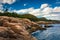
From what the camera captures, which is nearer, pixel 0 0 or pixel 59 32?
pixel 0 0

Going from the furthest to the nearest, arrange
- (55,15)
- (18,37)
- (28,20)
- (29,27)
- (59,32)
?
(59,32) < (29,27) < (28,20) < (55,15) < (18,37)

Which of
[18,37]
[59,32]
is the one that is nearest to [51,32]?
[59,32]

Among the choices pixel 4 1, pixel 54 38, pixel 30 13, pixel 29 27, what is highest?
pixel 4 1

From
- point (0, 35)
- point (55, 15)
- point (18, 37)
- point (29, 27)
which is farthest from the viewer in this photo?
point (29, 27)

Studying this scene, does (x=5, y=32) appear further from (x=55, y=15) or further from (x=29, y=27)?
(x=29, y=27)

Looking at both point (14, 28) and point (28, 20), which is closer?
point (14, 28)

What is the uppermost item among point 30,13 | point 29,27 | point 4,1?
point 4,1

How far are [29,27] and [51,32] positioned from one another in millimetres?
2542

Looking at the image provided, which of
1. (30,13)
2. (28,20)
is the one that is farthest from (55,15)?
(28,20)

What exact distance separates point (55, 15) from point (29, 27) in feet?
9.92

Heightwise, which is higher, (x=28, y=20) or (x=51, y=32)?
(x=28, y=20)

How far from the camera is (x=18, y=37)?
8.05 metres

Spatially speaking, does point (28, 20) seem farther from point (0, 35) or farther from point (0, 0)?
point (0, 35)

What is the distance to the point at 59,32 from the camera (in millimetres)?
13914
